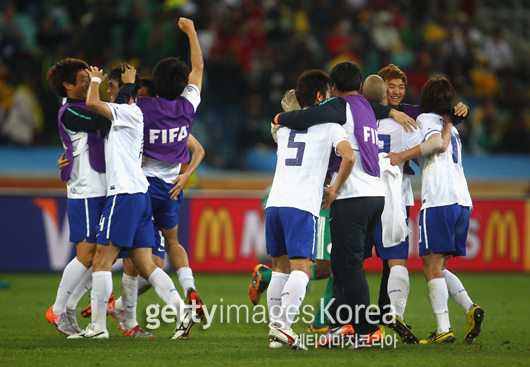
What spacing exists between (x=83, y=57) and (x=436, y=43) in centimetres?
813

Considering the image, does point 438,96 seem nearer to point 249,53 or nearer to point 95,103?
point 95,103

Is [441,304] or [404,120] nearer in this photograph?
[441,304]

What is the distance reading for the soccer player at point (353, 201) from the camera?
479cm

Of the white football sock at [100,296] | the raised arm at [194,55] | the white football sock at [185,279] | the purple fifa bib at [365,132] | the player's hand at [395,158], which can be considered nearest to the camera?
the purple fifa bib at [365,132]

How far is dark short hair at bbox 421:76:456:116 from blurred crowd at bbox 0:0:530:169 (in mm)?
7746

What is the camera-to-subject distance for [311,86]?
496cm

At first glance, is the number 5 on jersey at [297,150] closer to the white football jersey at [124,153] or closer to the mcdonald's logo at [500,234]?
the white football jersey at [124,153]

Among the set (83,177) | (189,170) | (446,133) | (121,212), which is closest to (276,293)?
(121,212)

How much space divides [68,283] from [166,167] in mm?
1228

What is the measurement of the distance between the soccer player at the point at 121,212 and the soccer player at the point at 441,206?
6.58 ft

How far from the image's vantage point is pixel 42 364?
415 cm

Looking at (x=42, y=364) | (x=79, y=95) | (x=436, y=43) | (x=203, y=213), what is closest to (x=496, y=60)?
(x=436, y=43)

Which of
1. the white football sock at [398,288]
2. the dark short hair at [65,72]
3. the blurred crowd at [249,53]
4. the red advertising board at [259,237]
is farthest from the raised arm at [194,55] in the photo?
the blurred crowd at [249,53]

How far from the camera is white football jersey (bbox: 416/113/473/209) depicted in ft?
17.7
